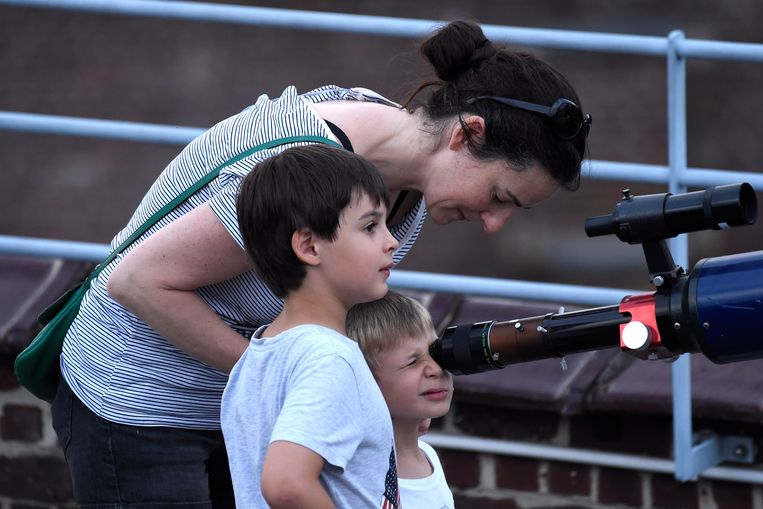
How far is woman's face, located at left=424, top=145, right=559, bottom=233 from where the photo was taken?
236cm

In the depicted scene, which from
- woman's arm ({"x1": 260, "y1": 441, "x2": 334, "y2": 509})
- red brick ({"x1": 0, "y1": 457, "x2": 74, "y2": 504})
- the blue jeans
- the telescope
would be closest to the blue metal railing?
red brick ({"x1": 0, "y1": 457, "x2": 74, "y2": 504})

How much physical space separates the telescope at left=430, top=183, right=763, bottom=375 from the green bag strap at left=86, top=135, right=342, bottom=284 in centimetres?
46

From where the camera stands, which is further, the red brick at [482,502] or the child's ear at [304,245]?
the red brick at [482,502]

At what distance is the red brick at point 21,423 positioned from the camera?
3.76 meters

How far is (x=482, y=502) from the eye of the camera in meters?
3.54

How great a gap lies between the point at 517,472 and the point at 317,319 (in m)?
1.56

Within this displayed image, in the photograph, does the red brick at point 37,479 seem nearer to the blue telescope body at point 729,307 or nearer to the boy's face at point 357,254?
the boy's face at point 357,254

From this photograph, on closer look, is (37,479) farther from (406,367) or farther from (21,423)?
(406,367)

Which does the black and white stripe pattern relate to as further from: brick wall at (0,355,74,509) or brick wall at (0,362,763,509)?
brick wall at (0,355,74,509)

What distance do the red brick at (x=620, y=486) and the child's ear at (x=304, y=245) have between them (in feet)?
5.19

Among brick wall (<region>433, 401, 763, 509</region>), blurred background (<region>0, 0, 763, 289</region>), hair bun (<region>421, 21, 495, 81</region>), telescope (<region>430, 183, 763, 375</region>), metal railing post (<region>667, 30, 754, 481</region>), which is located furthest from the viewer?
blurred background (<region>0, 0, 763, 289</region>)

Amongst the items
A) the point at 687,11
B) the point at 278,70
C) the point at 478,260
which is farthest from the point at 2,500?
the point at 687,11

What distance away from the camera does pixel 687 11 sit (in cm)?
849

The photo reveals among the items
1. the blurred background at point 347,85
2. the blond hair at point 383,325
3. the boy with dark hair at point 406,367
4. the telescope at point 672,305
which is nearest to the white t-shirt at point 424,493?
the boy with dark hair at point 406,367
